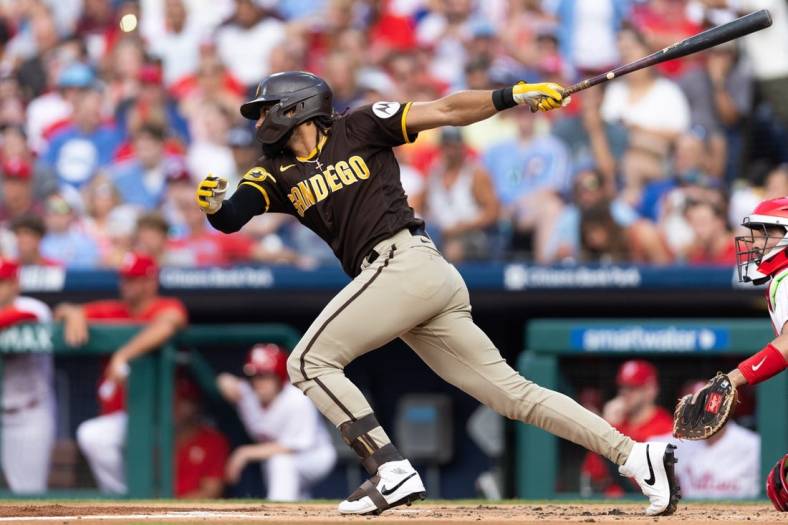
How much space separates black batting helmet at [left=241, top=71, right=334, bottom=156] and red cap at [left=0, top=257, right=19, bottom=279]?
3.37m

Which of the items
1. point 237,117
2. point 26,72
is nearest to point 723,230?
point 237,117

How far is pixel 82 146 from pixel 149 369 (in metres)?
3.08

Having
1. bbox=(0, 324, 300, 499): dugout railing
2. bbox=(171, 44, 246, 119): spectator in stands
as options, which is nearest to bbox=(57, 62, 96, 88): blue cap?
bbox=(171, 44, 246, 119): spectator in stands

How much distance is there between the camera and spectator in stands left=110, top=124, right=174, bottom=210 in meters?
9.98

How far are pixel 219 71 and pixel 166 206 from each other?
1502 mm

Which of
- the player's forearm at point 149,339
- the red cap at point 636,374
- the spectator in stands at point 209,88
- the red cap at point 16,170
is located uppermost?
the spectator in stands at point 209,88

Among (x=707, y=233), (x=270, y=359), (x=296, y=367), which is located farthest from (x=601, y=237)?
(x=296, y=367)

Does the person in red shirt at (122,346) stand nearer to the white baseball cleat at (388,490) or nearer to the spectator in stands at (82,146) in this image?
the spectator in stands at (82,146)

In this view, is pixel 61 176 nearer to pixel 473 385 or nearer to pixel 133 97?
pixel 133 97

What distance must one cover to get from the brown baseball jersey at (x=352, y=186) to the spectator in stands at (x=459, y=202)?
3822 mm

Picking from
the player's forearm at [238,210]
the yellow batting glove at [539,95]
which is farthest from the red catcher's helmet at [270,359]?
the yellow batting glove at [539,95]

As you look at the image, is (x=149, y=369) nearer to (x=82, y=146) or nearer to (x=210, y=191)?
(x=82, y=146)

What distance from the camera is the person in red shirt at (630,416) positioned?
7289 mm

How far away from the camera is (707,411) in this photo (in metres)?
4.88
